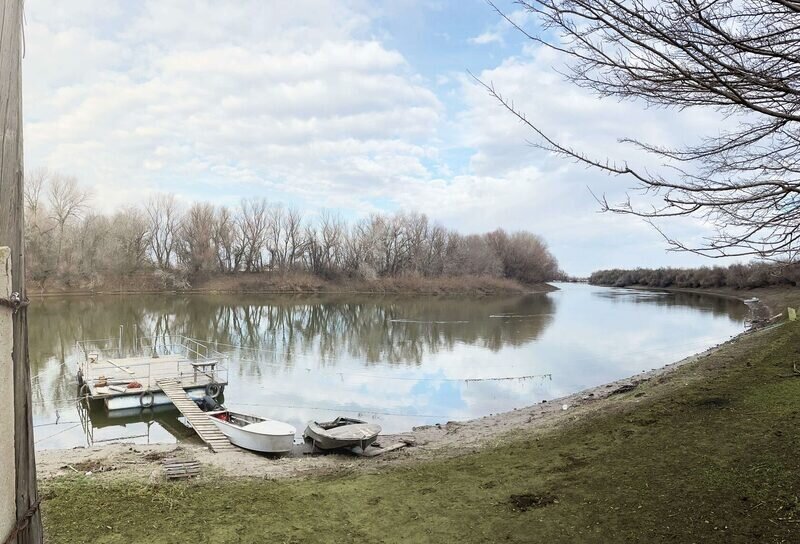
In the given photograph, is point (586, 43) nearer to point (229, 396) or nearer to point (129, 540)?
point (129, 540)

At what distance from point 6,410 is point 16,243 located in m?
0.59

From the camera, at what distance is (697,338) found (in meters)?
34.4

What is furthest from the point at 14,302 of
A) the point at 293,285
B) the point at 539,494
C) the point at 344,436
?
the point at 293,285

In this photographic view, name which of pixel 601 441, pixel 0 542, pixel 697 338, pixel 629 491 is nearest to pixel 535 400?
pixel 601 441

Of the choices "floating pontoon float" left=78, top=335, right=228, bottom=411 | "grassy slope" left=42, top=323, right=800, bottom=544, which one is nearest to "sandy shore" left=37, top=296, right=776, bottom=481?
"grassy slope" left=42, top=323, right=800, bottom=544

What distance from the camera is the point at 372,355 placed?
26.5 m

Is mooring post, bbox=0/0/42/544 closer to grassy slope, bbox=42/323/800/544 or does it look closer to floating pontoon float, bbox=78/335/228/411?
grassy slope, bbox=42/323/800/544

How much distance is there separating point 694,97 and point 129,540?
7.37 m

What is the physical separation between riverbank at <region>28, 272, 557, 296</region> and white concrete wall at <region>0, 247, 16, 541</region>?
70868mm

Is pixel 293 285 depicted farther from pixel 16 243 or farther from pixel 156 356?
pixel 16 243

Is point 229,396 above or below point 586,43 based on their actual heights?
below

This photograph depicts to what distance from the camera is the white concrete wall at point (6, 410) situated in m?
1.80

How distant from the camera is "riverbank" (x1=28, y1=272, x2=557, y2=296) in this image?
224 ft

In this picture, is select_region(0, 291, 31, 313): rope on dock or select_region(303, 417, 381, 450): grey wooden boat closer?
select_region(0, 291, 31, 313): rope on dock
